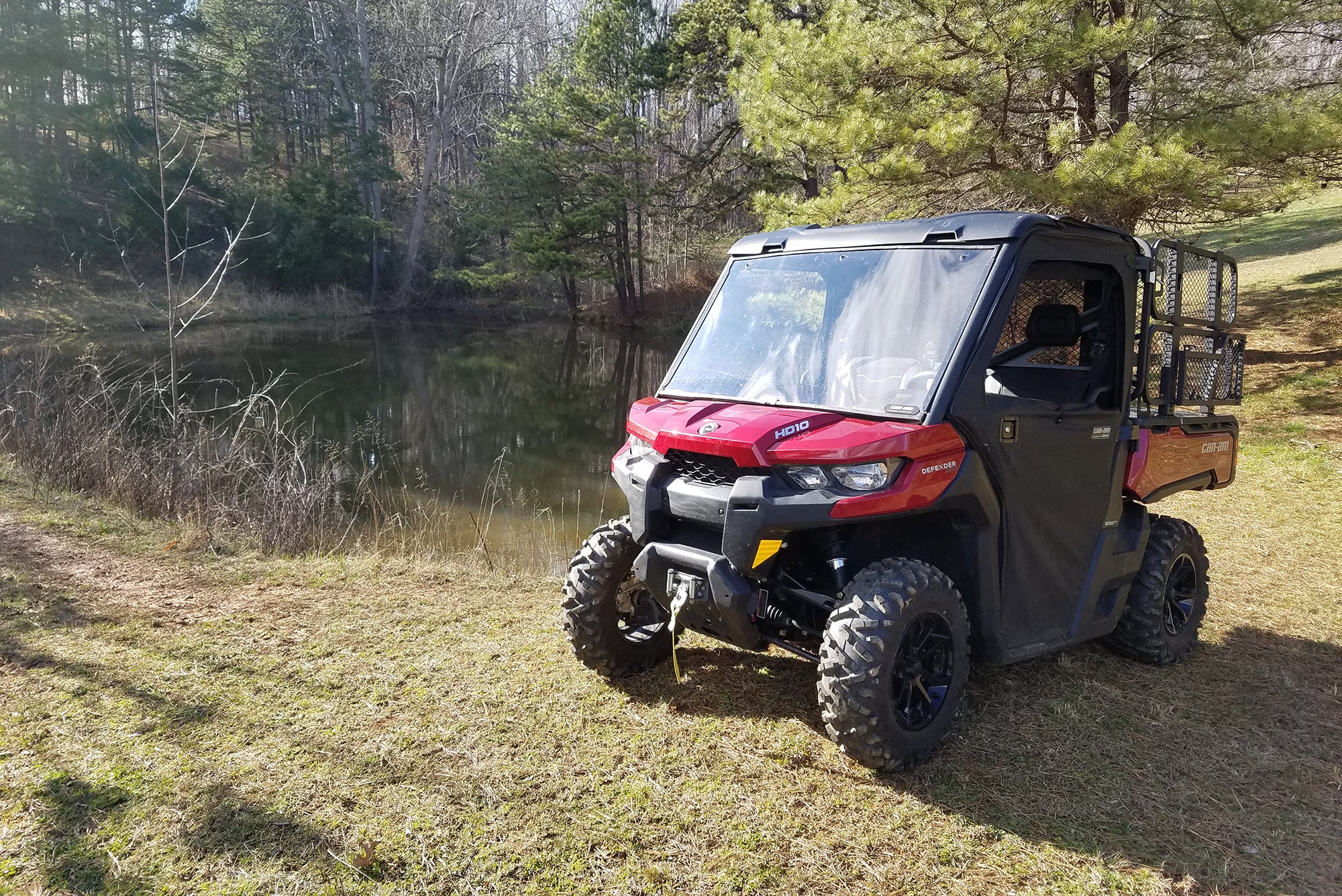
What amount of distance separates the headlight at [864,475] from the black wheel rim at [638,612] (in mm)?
1392

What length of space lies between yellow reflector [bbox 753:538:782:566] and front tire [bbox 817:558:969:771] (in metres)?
0.36

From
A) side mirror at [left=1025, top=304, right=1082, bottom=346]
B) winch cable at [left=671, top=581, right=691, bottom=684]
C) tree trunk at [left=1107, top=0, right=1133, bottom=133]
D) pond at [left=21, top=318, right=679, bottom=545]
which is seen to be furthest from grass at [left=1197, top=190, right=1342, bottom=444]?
winch cable at [left=671, top=581, right=691, bottom=684]

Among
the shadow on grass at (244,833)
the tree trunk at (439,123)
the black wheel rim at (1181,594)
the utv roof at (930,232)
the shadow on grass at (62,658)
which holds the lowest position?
the shadow on grass at (244,833)

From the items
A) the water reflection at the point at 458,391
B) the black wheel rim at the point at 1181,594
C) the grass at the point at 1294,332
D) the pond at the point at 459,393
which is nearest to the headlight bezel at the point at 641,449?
the black wheel rim at the point at 1181,594

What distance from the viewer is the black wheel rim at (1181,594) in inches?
186

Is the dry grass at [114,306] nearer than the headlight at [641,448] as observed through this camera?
No

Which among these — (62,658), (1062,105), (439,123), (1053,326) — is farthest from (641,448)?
(439,123)

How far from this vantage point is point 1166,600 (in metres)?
4.66

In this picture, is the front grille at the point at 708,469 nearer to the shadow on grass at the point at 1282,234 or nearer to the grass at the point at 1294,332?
the grass at the point at 1294,332

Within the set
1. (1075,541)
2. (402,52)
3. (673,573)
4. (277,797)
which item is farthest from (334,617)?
(402,52)

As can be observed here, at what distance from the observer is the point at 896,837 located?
3070 mm

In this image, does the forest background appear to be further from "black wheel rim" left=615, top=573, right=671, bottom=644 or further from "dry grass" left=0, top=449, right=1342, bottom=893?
"black wheel rim" left=615, top=573, right=671, bottom=644

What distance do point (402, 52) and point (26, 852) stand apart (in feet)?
156

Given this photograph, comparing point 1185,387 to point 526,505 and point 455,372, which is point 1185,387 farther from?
point 455,372
